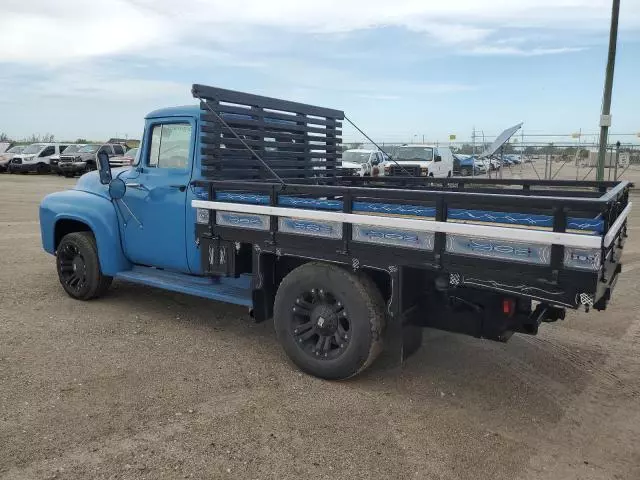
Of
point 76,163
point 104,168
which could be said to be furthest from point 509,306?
point 76,163

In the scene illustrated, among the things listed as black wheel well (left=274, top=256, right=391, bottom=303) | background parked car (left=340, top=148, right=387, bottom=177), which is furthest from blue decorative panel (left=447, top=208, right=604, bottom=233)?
background parked car (left=340, top=148, right=387, bottom=177)

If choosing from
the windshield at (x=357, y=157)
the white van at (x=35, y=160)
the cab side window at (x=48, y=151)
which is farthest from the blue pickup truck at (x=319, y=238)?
the cab side window at (x=48, y=151)

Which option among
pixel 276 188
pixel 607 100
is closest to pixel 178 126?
pixel 276 188

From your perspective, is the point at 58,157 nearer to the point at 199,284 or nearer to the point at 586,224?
the point at 199,284

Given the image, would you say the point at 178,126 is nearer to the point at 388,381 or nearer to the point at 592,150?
the point at 388,381

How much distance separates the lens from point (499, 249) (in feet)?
11.7

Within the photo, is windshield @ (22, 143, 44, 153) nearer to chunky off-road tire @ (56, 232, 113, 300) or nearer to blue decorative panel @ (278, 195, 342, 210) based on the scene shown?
chunky off-road tire @ (56, 232, 113, 300)

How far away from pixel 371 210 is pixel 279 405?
4.95 feet

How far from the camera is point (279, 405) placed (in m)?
4.06

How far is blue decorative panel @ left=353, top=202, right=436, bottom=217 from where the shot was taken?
3.88 m

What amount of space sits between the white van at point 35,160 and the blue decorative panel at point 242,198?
30160 millimetres

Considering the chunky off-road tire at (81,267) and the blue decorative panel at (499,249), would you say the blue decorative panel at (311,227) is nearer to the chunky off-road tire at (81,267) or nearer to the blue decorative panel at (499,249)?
the blue decorative panel at (499,249)

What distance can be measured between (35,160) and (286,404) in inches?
1260

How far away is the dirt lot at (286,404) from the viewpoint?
332 cm
